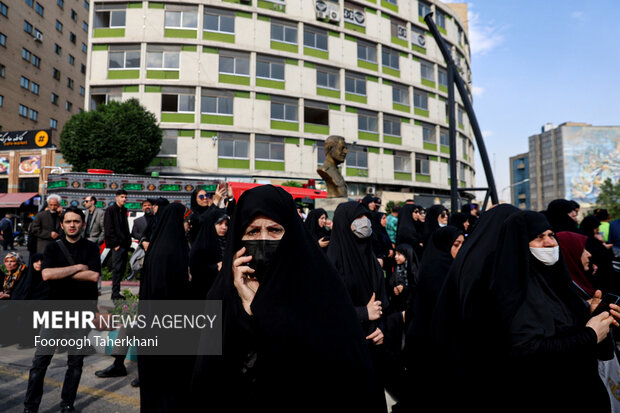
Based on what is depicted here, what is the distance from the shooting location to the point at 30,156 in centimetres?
3161

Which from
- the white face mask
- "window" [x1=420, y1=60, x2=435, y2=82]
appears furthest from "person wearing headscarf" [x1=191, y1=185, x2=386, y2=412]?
"window" [x1=420, y1=60, x2=435, y2=82]

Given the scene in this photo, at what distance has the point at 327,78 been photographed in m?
27.7

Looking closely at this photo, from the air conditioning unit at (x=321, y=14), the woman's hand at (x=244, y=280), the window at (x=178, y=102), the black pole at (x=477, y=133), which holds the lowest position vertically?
the woman's hand at (x=244, y=280)

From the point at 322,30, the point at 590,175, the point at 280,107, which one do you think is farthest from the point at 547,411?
the point at 590,175

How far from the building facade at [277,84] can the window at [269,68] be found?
0.23ft

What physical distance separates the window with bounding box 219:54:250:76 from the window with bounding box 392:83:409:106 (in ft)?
39.6

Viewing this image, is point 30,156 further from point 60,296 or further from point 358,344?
point 358,344

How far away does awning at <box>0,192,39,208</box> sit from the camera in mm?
29641

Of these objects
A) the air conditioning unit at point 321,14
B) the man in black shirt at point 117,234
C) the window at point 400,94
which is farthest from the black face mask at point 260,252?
the window at point 400,94

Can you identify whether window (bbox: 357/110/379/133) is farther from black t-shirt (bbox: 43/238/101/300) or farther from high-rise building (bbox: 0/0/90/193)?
black t-shirt (bbox: 43/238/101/300)

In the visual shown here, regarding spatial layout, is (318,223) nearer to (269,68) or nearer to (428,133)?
(269,68)

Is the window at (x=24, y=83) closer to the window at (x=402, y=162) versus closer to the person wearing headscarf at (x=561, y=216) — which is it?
the window at (x=402, y=162)

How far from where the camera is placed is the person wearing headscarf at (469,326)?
200 cm

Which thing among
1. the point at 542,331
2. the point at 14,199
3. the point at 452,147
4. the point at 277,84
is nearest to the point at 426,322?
the point at 542,331
